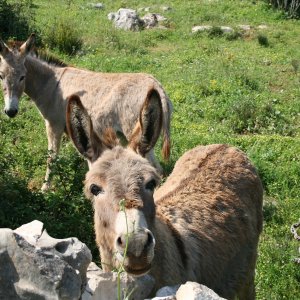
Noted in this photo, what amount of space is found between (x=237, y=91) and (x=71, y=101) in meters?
7.84

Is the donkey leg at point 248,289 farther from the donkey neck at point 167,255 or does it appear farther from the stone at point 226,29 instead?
the stone at point 226,29

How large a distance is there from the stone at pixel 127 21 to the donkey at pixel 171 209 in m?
12.7

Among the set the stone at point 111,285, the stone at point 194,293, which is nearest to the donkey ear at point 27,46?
the stone at point 111,285

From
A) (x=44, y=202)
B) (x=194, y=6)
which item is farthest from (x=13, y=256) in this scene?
(x=194, y=6)

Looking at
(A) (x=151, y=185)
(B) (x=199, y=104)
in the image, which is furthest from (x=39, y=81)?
(A) (x=151, y=185)

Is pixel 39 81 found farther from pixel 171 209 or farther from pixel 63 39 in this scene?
pixel 63 39

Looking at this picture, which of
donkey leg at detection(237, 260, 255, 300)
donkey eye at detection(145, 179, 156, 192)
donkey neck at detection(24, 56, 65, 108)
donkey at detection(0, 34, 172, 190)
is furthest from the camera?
donkey neck at detection(24, 56, 65, 108)

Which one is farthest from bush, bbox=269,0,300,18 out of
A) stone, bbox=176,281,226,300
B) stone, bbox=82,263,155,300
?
stone, bbox=176,281,226,300

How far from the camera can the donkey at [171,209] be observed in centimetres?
320

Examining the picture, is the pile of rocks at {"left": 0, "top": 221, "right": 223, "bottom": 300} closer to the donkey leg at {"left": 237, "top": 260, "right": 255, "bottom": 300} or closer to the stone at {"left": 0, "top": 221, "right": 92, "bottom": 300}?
the stone at {"left": 0, "top": 221, "right": 92, "bottom": 300}

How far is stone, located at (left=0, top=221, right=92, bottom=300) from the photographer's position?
2.64 meters

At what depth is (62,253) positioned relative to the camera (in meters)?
2.85

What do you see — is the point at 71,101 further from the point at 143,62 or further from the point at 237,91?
the point at 143,62

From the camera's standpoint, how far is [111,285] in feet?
9.94
